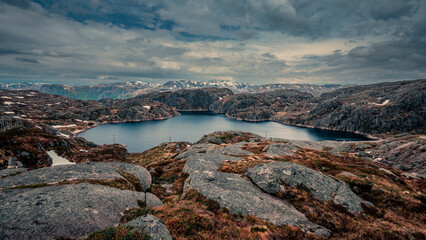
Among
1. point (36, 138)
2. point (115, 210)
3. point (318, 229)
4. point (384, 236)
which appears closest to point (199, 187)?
point (115, 210)

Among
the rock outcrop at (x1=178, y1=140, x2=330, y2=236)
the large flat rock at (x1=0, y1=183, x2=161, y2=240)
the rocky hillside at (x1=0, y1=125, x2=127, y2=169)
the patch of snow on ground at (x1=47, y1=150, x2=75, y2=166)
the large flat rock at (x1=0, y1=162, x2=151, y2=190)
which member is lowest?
the patch of snow on ground at (x1=47, y1=150, x2=75, y2=166)

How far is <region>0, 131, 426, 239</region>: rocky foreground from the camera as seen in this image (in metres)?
13.2

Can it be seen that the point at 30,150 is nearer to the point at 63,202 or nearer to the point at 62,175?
Answer: the point at 62,175

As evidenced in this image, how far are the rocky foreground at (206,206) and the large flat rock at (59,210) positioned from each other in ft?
0.19

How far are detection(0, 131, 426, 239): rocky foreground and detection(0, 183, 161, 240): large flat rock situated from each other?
59mm

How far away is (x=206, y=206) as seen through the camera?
2011 cm

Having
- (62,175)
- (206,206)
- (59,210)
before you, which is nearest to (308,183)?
(206,206)

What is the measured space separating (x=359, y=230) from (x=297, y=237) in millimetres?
7412

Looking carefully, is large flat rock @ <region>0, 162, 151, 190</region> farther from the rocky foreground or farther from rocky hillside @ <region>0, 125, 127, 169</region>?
rocky hillside @ <region>0, 125, 127, 169</region>

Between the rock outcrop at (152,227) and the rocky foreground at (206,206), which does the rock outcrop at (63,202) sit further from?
the rock outcrop at (152,227)

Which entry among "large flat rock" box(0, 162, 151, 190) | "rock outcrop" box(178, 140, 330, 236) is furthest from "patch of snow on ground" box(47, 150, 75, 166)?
"rock outcrop" box(178, 140, 330, 236)

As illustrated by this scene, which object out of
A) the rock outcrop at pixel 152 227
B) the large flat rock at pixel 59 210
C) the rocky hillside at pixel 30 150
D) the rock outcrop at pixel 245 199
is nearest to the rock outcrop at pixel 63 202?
the large flat rock at pixel 59 210

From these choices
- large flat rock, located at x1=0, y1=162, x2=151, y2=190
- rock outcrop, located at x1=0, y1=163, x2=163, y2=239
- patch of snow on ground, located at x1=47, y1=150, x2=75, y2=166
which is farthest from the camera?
patch of snow on ground, located at x1=47, y1=150, x2=75, y2=166

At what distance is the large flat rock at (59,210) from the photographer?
12.1 metres
